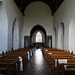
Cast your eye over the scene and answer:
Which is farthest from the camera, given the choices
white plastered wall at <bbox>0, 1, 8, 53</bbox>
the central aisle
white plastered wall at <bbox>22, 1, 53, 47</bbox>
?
white plastered wall at <bbox>22, 1, 53, 47</bbox>

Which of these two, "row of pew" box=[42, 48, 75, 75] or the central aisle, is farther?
the central aisle

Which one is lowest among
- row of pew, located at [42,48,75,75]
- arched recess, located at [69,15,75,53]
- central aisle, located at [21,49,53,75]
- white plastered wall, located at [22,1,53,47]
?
central aisle, located at [21,49,53,75]

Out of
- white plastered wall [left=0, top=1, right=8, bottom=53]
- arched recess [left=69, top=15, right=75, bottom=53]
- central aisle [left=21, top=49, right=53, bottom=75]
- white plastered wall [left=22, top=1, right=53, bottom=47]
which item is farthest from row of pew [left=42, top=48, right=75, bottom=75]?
white plastered wall [left=22, top=1, right=53, bottom=47]

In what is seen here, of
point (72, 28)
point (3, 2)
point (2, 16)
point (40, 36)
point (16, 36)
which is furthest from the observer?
point (40, 36)

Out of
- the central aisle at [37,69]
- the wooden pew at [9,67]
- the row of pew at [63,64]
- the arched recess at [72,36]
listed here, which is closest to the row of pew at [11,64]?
the wooden pew at [9,67]

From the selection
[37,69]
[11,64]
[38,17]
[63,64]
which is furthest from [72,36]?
[38,17]

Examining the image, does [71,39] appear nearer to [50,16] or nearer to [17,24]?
[17,24]

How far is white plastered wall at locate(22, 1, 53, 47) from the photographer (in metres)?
18.0

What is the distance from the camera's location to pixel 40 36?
33.8m

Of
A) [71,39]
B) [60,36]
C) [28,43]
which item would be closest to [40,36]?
[28,43]

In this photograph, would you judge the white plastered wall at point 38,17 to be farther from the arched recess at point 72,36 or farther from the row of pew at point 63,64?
the row of pew at point 63,64

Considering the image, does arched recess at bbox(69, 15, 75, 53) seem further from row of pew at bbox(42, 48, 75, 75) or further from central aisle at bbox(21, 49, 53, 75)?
row of pew at bbox(42, 48, 75, 75)

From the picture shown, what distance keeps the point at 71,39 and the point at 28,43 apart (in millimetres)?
10870

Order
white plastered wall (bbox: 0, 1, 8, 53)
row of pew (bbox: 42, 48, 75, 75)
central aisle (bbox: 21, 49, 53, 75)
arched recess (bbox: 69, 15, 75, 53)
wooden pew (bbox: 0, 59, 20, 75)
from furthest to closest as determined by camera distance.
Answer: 1. arched recess (bbox: 69, 15, 75, 53)
2. white plastered wall (bbox: 0, 1, 8, 53)
3. central aisle (bbox: 21, 49, 53, 75)
4. row of pew (bbox: 42, 48, 75, 75)
5. wooden pew (bbox: 0, 59, 20, 75)
